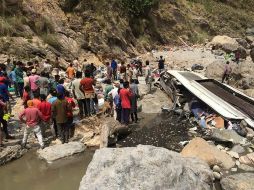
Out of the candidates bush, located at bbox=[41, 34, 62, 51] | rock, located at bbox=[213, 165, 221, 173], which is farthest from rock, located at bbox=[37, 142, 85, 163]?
bush, located at bbox=[41, 34, 62, 51]

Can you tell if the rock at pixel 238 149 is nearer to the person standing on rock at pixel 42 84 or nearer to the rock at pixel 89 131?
the rock at pixel 89 131

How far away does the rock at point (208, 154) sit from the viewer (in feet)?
32.4

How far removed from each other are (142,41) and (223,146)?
74.1ft

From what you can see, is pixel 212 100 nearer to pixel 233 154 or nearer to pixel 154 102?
pixel 154 102

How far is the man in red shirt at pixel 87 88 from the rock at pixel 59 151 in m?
2.44

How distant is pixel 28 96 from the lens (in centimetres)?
1240

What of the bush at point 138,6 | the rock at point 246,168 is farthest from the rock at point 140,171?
the bush at point 138,6

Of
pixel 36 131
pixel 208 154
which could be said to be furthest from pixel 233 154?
pixel 36 131

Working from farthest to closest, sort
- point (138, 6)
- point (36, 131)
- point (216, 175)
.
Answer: point (138, 6)
point (36, 131)
point (216, 175)

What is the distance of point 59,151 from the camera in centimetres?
1062

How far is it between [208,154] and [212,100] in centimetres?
497

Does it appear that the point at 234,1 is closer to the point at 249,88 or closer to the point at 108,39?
the point at 108,39

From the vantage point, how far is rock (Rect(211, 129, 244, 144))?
11617mm

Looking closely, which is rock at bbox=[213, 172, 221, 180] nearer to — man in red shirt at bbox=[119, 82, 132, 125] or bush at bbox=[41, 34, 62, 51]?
man in red shirt at bbox=[119, 82, 132, 125]
